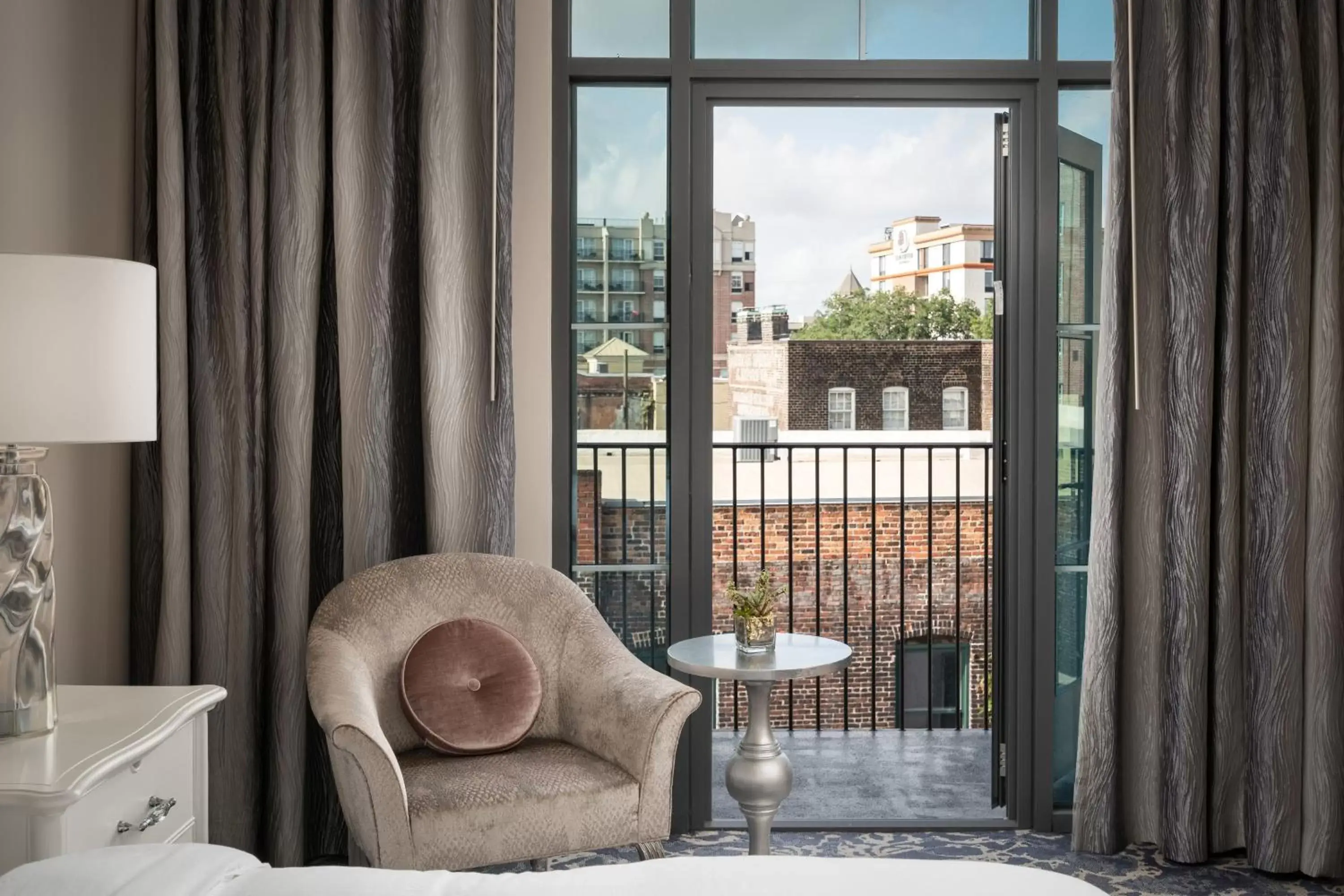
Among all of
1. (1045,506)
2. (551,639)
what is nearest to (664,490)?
(551,639)

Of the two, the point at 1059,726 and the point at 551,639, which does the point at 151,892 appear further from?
the point at 1059,726

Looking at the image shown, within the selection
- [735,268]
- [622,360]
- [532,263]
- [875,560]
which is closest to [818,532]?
[875,560]

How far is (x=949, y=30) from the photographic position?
313 centimetres

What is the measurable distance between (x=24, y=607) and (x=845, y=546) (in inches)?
139

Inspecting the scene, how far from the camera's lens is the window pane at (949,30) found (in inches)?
123

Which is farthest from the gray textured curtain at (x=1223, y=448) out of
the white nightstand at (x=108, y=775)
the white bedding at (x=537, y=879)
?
the white nightstand at (x=108, y=775)

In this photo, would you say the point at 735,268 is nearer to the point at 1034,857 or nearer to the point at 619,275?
the point at 619,275

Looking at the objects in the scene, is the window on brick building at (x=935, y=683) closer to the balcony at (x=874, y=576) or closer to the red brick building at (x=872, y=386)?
the balcony at (x=874, y=576)

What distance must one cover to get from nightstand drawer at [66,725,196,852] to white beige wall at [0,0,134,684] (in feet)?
2.54

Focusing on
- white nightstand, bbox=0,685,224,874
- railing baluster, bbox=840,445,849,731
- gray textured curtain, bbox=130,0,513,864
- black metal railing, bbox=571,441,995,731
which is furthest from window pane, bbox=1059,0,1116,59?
white nightstand, bbox=0,685,224,874

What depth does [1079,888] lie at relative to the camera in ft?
4.24

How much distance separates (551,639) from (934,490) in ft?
9.35

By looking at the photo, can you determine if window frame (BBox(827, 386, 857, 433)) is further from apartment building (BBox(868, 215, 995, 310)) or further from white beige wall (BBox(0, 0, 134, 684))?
white beige wall (BBox(0, 0, 134, 684))

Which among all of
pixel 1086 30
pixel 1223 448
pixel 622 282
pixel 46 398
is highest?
pixel 1086 30
